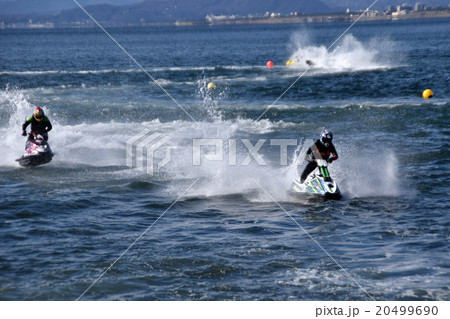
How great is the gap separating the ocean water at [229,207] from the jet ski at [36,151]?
404mm

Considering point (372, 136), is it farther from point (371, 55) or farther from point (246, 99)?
point (371, 55)

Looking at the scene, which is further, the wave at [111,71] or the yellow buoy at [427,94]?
the wave at [111,71]

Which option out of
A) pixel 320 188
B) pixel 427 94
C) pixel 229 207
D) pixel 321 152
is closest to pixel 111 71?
pixel 427 94

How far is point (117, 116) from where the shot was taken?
3112cm

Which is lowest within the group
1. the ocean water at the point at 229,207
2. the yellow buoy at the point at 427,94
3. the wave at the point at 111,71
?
the ocean water at the point at 229,207

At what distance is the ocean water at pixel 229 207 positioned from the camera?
38.0 feet

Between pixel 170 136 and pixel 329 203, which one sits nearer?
pixel 329 203

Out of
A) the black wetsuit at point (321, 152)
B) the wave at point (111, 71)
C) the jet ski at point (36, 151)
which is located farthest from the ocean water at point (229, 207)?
the wave at point (111, 71)

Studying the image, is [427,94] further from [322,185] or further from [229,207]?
[229,207]

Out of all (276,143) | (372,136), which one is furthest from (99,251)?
(372,136)

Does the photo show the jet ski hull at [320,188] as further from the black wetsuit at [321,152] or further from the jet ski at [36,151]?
the jet ski at [36,151]

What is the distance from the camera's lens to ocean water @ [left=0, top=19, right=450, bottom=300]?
11586 mm

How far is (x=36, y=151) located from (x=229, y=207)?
297 inches

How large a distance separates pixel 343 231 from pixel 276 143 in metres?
10.8
